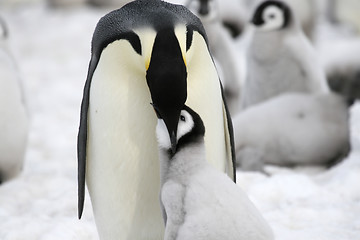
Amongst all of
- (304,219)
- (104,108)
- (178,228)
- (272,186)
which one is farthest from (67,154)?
(178,228)

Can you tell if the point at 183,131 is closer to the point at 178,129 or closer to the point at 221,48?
the point at 178,129

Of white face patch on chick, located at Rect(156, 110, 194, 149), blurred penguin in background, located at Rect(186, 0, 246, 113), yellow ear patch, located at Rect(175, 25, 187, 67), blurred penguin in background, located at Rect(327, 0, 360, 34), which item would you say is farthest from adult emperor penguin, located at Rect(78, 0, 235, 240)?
blurred penguin in background, located at Rect(327, 0, 360, 34)

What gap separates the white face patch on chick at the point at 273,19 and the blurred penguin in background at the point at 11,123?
6.48 ft

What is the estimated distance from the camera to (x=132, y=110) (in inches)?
77.3

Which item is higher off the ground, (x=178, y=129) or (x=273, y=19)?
(x=178, y=129)

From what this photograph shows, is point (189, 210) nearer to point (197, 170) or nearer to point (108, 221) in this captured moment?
point (197, 170)

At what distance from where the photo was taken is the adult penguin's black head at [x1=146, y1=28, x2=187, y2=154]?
69.4 inches

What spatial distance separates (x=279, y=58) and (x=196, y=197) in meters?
3.19

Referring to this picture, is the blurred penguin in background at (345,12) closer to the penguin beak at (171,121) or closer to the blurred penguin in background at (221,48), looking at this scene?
the blurred penguin in background at (221,48)

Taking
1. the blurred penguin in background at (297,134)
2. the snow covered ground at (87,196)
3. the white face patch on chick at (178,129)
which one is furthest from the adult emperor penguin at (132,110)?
the blurred penguin in background at (297,134)

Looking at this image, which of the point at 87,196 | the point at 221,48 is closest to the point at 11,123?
the point at 87,196

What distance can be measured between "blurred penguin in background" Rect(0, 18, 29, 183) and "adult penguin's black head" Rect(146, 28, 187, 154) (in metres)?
1.89

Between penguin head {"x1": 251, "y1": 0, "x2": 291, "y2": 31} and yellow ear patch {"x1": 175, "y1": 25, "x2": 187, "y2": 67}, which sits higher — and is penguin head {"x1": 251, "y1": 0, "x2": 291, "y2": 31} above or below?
below

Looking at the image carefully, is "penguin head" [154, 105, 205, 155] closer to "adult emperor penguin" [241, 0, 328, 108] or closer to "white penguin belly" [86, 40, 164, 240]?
"white penguin belly" [86, 40, 164, 240]
